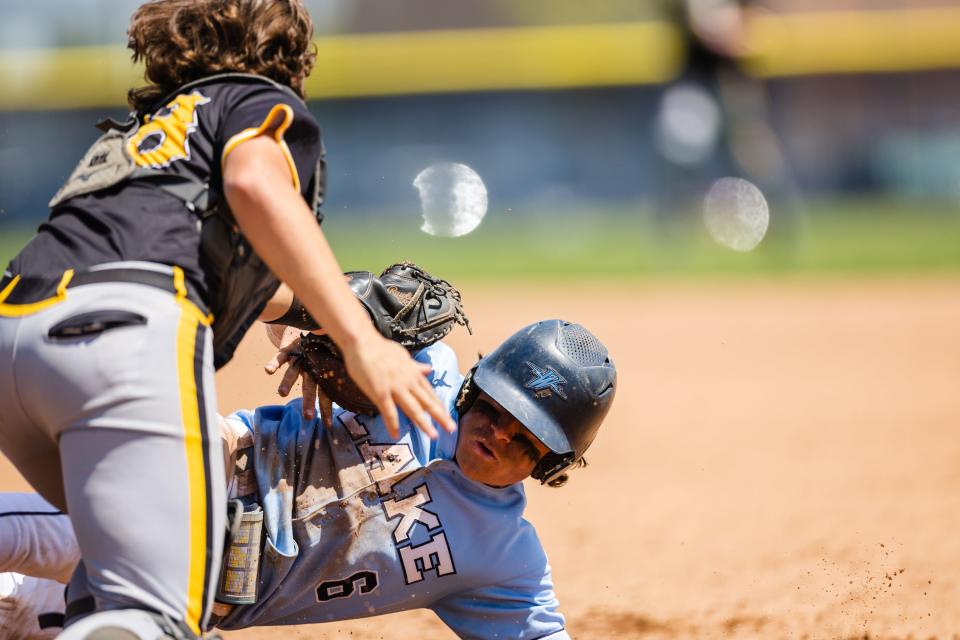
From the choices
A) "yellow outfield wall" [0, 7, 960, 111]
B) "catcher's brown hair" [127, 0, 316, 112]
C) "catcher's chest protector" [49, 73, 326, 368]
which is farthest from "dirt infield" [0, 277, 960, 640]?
"yellow outfield wall" [0, 7, 960, 111]

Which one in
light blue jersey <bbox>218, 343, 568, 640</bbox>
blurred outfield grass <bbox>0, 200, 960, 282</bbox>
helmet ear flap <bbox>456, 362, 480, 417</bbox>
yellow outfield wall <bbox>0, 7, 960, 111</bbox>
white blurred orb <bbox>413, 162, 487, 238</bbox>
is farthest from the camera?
yellow outfield wall <bbox>0, 7, 960, 111</bbox>

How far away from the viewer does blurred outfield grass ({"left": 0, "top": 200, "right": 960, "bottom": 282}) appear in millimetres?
12609

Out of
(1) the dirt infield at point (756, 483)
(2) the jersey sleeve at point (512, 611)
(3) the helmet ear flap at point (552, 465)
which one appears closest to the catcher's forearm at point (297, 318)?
(1) the dirt infield at point (756, 483)

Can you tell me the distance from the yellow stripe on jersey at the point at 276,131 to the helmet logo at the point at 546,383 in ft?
2.90

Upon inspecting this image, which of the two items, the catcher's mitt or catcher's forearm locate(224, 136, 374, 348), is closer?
catcher's forearm locate(224, 136, 374, 348)

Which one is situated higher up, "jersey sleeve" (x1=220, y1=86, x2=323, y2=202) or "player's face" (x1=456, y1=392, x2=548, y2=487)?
"jersey sleeve" (x1=220, y1=86, x2=323, y2=202)

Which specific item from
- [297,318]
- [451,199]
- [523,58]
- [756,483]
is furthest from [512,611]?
[523,58]

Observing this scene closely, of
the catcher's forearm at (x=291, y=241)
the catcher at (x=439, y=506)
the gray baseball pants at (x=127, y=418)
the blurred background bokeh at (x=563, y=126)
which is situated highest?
the catcher's forearm at (x=291, y=241)

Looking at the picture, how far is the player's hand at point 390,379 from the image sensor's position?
5.75 feet

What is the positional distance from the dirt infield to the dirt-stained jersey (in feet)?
4.22

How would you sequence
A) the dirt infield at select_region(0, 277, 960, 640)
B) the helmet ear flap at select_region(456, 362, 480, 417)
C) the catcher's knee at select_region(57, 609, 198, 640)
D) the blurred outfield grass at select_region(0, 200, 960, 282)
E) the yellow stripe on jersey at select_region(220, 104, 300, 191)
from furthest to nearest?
the blurred outfield grass at select_region(0, 200, 960, 282), the dirt infield at select_region(0, 277, 960, 640), the helmet ear flap at select_region(456, 362, 480, 417), the yellow stripe on jersey at select_region(220, 104, 300, 191), the catcher's knee at select_region(57, 609, 198, 640)

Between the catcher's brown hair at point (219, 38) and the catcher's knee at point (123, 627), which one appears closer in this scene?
the catcher's knee at point (123, 627)

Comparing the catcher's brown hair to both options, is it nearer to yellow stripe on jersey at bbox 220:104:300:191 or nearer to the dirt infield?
yellow stripe on jersey at bbox 220:104:300:191

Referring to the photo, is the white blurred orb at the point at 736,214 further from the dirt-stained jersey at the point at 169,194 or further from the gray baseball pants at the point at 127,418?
the gray baseball pants at the point at 127,418
